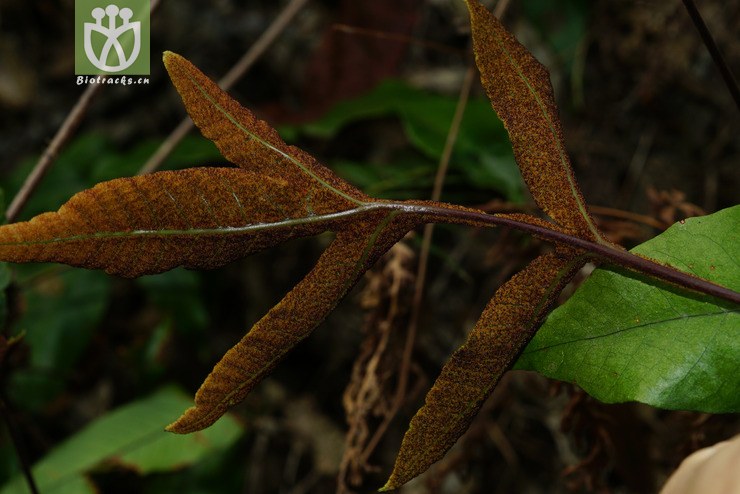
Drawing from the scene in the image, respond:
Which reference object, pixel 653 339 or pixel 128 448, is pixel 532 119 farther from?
pixel 128 448

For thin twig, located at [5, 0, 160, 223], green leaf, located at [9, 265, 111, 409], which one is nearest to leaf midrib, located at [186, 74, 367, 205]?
thin twig, located at [5, 0, 160, 223]

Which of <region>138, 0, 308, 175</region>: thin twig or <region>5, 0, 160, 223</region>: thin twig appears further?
<region>138, 0, 308, 175</region>: thin twig

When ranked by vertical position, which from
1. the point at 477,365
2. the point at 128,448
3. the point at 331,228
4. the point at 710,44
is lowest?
the point at 128,448

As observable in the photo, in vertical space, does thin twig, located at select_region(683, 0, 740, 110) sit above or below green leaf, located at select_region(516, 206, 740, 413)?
above

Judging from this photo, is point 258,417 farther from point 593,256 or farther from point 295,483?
point 593,256

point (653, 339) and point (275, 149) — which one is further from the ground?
point (275, 149)

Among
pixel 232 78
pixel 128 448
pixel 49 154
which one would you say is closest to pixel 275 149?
pixel 49 154

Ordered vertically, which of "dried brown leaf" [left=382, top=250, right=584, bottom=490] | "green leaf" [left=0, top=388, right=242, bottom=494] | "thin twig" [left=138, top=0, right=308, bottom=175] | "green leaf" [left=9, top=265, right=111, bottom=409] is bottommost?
"green leaf" [left=0, top=388, right=242, bottom=494]

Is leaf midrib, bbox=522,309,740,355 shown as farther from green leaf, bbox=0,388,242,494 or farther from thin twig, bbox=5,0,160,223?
green leaf, bbox=0,388,242,494
